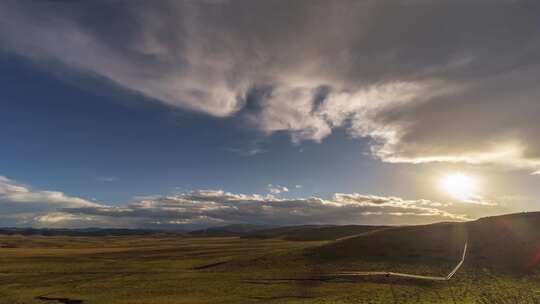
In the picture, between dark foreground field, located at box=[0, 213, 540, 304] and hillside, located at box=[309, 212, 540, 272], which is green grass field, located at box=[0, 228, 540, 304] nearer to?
dark foreground field, located at box=[0, 213, 540, 304]

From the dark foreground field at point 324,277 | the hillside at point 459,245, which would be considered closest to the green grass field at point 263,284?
the dark foreground field at point 324,277

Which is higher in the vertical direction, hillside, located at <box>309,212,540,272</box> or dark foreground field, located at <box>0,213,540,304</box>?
hillside, located at <box>309,212,540,272</box>

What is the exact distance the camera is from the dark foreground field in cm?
5012

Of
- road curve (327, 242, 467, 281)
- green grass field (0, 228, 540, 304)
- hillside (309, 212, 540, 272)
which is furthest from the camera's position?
hillside (309, 212, 540, 272)

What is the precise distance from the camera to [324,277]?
6494 cm

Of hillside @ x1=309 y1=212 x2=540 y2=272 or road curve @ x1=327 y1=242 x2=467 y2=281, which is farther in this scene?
hillside @ x1=309 y1=212 x2=540 y2=272

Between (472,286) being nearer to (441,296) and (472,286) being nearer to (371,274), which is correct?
(441,296)

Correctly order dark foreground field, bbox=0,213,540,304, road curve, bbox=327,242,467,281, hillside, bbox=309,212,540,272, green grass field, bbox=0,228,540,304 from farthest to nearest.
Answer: hillside, bbox=309,212,540,272, road curve, bbox=327,242,467,281, dark foreground field, bbox=0,213,540,304, green grass field, bbox=0,228,540,304

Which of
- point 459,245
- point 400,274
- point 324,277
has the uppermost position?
point 459,245

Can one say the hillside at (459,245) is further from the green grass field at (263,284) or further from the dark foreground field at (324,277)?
the green grass field at (263,284)

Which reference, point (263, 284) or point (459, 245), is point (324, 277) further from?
point (459, 245)

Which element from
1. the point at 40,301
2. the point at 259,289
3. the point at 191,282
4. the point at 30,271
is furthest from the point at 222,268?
the point at 30,271

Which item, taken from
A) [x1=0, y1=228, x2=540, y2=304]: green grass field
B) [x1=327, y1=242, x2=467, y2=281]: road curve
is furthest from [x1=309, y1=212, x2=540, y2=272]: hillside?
[x1=327, y1=242, x2=467, y2=281]: road curve

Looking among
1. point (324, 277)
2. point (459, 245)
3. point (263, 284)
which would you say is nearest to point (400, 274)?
point (324, 277)
